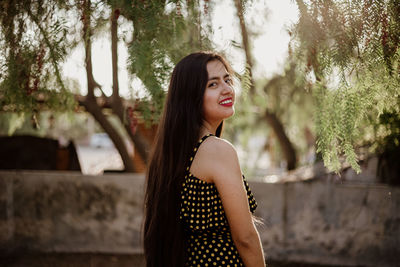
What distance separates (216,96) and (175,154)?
1.18ft

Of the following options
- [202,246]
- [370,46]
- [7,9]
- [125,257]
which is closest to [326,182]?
[125,257]

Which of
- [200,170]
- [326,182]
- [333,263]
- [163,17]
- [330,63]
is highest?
[163,17]

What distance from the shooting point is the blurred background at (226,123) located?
2391mm

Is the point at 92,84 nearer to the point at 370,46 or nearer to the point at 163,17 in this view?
the point at 163,17

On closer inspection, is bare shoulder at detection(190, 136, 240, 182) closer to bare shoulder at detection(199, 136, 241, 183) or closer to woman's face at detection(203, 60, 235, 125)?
bare shoulder at detection(199, 136, 241, 183)

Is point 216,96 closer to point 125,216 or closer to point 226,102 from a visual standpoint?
point 226,102

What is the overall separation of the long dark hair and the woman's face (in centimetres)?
3

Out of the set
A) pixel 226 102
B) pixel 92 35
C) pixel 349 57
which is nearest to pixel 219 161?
pixel 226 102

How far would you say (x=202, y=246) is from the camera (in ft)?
6.34

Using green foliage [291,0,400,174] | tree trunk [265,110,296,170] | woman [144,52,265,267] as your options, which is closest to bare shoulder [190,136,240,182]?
woman [144,52,265,267]

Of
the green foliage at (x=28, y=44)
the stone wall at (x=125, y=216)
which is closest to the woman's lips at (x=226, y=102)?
the green foliage at (x=28, y=44)

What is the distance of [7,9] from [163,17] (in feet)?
3.78

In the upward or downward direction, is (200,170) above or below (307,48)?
below

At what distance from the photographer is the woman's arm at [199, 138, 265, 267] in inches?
70.1
